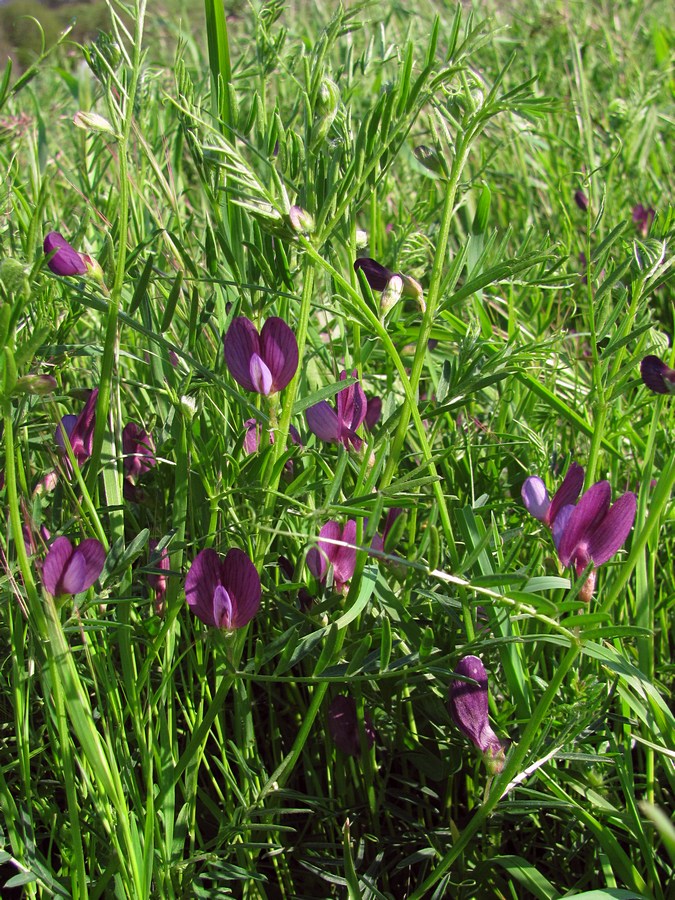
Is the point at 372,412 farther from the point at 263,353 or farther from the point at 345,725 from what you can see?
the point at 345,725

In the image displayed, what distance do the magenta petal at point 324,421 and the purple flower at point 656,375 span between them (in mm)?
336

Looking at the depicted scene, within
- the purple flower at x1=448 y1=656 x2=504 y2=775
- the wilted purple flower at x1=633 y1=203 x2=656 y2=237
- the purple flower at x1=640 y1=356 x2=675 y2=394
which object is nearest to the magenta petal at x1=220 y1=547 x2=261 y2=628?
the purple flower at x1=448 y1=656 x2=504 y2=775

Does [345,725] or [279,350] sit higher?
[279,350]

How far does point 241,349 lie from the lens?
824 mm

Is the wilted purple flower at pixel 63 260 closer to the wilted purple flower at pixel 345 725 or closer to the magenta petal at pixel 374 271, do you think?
the magenta petal at pixel 374 271

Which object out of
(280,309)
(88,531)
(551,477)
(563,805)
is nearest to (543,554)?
(551,477)

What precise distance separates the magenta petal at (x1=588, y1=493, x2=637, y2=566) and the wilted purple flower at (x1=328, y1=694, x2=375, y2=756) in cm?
32

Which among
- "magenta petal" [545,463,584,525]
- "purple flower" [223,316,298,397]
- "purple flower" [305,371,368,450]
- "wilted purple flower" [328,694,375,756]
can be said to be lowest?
"wilted purple flower" [328,694,375,756]

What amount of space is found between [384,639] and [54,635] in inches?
11.6

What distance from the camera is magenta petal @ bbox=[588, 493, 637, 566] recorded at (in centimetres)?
80

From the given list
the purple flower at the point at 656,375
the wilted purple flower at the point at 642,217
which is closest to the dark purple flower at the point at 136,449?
the purple flower at the point at 656,375

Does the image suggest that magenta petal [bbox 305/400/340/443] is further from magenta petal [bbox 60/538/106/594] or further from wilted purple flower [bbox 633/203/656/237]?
wilted purple flower [bbox 633/203/656/237]

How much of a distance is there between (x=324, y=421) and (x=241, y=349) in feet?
0.43

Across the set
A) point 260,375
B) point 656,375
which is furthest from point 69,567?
point 656,375
